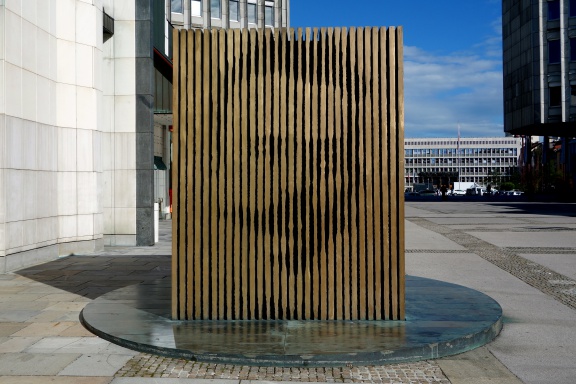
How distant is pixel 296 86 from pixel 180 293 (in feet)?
9.14

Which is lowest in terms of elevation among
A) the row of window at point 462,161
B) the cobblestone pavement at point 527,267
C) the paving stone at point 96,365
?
the cobblestone pavement at point 527,267

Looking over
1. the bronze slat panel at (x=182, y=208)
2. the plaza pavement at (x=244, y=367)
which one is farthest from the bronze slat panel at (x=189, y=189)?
the plaza pavement at (x=244, y=367)

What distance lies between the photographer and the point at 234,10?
55094 millimetres

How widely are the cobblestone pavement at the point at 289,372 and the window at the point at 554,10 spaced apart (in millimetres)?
57807

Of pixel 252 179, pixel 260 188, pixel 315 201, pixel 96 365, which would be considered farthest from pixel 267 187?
pixel 96 365

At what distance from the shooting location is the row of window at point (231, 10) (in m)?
53.0

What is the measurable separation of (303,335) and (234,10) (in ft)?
171

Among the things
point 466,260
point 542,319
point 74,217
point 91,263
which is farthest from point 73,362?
point 466,260

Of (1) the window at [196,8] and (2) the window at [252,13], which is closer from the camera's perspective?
(1) the window at [196,8]

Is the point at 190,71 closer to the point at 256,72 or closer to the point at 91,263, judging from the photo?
the point at 256,72

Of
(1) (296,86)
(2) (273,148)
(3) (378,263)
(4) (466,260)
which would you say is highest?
(1) (296,86)

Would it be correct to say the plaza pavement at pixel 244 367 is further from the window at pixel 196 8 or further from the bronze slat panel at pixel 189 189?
the window at pixel 196 8

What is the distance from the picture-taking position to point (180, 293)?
23.3 feet

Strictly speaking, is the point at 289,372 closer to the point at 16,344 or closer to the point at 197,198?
the point at 197,198
